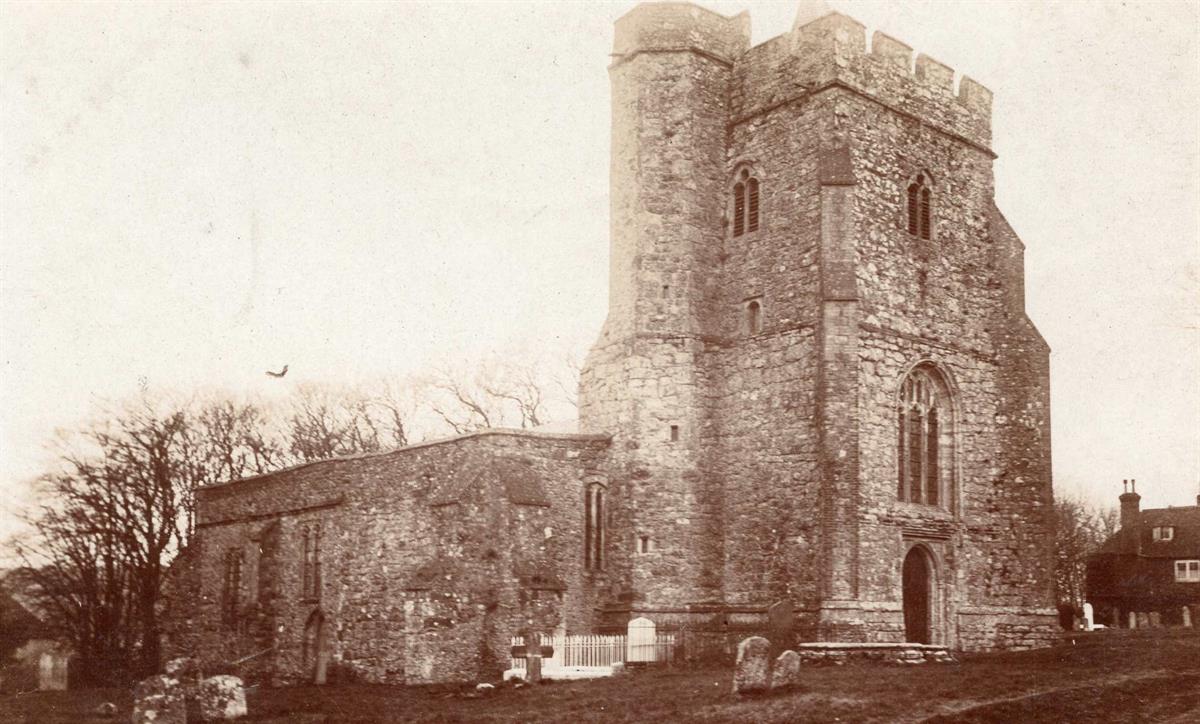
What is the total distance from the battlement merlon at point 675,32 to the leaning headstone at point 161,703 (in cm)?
1773

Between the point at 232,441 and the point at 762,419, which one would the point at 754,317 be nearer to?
the point at 762,419

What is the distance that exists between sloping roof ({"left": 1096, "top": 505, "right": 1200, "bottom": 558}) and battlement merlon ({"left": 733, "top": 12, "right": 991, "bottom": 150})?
2491cm

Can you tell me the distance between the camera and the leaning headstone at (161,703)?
2006cm

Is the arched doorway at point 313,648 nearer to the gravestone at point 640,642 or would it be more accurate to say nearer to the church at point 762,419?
the church at point 762,419

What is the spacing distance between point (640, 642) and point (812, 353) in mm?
7216

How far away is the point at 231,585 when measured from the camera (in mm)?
36875

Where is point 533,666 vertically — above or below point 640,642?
below

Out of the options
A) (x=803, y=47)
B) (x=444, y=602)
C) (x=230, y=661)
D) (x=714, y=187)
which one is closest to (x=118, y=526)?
(x=230, y=661)

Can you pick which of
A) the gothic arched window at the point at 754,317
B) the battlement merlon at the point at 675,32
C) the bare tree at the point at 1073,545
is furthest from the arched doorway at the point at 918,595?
the bare tree at the point at 1073,545

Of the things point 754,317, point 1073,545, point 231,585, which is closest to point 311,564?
point 231,585

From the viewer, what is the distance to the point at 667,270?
29.2 m

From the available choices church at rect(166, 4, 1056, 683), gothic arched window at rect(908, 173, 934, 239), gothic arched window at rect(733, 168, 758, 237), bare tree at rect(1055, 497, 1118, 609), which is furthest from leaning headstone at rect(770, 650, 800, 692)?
bare tree at rect(1055, 497, 1118, 609)

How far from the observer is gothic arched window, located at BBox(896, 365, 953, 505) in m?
28.3

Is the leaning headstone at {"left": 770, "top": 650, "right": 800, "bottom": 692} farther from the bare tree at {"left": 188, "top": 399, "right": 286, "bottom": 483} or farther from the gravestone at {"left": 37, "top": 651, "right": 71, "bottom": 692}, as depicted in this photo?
the bare tree at {"left": 188, "top": 399, "right": 286, "bottom": 483}
